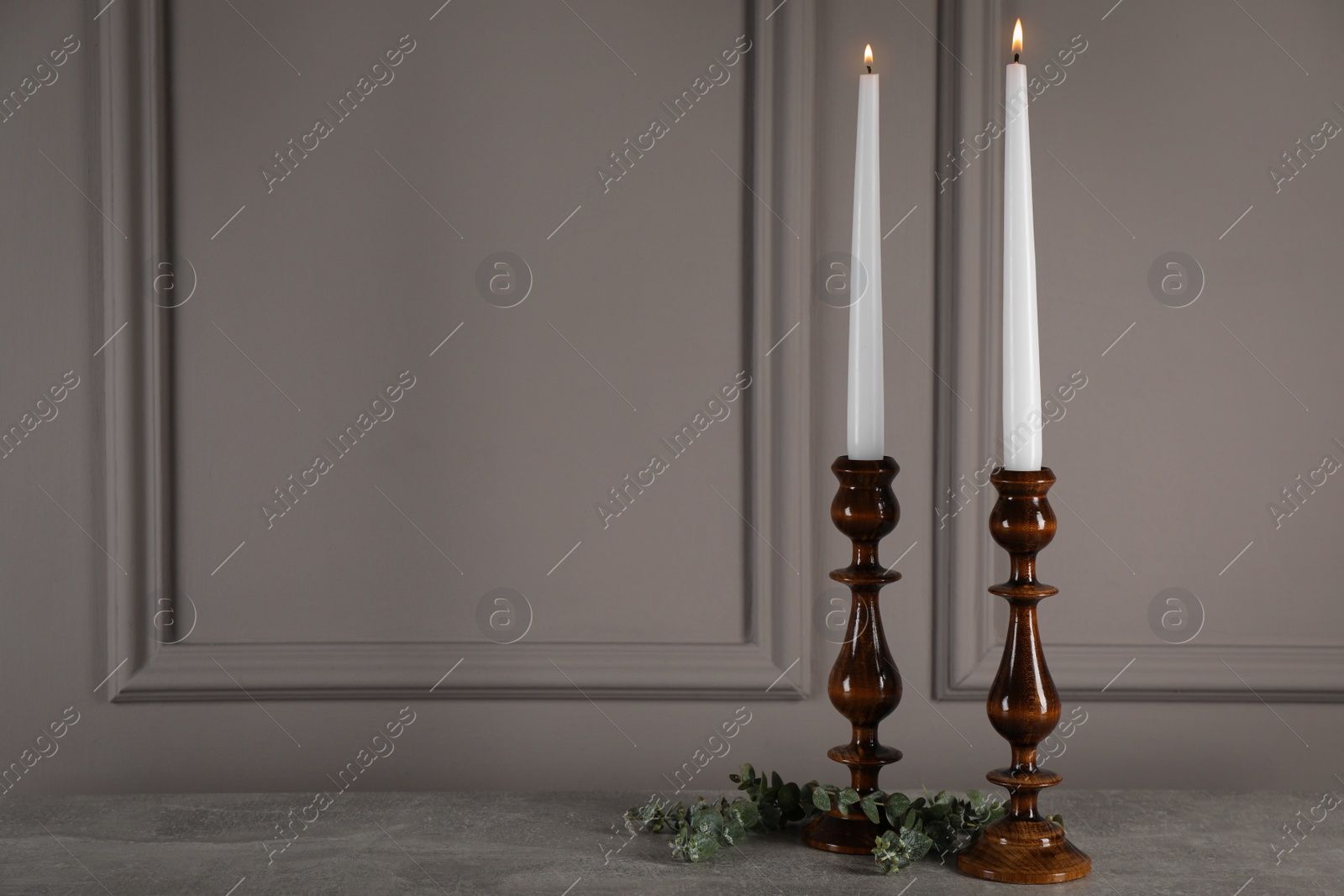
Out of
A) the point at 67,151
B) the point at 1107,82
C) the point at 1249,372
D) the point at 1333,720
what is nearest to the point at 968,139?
the point at 1107,82

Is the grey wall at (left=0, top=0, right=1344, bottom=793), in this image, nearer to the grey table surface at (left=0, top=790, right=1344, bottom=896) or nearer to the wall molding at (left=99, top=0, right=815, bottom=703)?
the wall molding at (left=99, top=0, right=815, bottom=703)

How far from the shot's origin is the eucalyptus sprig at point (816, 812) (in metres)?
0.71

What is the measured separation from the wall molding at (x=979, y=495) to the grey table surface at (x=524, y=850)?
0.42 ft

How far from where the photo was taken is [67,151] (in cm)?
98

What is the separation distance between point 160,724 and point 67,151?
1.86 ft

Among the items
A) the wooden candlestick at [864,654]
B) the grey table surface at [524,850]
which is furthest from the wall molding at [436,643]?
the wooden candlestick at [864,654]

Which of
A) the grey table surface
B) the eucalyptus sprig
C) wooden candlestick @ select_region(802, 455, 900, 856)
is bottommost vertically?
the grey table surface

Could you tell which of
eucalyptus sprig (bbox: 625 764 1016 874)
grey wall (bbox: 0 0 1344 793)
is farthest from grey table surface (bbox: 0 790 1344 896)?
grey wall (bbox: 0 0 1344 793)

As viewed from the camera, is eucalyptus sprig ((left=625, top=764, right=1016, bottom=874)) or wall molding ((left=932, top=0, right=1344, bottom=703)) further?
wall molding ((left=932, top=0, right=1344, bottom=703))

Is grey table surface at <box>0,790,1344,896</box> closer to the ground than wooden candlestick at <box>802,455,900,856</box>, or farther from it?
closer to the ground

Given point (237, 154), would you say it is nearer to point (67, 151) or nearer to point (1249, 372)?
point (67, 151)

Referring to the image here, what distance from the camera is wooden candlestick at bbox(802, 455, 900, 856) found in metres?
0.71

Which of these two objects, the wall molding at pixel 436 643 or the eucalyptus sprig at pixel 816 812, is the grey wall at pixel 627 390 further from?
the eucalyptus sprig at pixel 816 812

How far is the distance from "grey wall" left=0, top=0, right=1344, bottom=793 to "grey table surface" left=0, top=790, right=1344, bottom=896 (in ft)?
0.41
